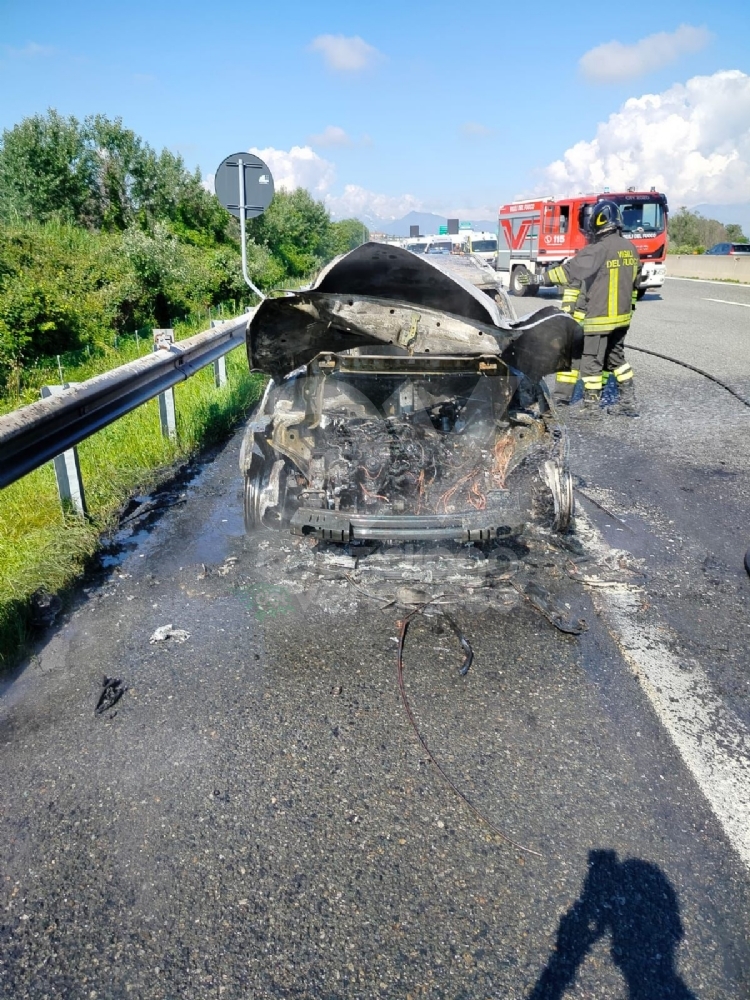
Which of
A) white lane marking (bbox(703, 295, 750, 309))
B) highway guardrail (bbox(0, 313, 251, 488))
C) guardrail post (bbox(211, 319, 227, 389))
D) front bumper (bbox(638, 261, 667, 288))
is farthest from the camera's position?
front bumper (bbox(638, 261, 667, 288))

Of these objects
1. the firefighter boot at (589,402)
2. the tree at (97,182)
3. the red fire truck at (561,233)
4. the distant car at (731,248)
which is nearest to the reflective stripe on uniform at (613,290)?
the firefighter boot at (589,402)

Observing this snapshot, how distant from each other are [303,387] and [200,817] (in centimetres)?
296

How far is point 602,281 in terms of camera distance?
8.28 m

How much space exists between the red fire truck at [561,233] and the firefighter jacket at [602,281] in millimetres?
8597

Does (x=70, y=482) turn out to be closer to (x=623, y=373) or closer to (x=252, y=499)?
(x=252, y=499)

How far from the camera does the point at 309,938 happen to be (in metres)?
2.01

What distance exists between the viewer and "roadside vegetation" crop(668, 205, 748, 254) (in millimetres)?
54031

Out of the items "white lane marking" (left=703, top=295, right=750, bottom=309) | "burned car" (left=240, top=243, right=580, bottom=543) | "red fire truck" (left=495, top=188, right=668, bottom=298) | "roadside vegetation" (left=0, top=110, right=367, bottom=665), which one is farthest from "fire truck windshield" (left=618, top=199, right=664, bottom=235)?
"burned car" (left=240, top=243, right=580, bottom=543)

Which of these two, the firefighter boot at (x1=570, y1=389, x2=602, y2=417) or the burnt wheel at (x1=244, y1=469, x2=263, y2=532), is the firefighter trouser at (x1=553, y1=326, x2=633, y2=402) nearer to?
the firefighter boot at (x1=570, y1=389, x2=602, y2=417)

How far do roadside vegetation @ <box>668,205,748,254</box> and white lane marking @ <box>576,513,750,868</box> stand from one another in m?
54.4

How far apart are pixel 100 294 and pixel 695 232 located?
52.7 metres

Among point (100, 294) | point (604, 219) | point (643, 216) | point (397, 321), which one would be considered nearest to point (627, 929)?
point (397, 321)

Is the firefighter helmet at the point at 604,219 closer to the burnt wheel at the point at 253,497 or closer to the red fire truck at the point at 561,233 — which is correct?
the burnt wheel at the point at 253,497

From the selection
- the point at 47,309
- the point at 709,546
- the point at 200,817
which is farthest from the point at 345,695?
the point at 47,309
